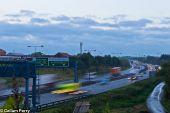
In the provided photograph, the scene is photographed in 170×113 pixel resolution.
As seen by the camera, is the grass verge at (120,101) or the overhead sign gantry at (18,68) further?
the grass verge at (120,101)

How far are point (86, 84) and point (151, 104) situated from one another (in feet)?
148

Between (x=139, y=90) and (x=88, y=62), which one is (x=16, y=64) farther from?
(x=88, y=62)

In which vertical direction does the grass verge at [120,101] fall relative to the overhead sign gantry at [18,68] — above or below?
below

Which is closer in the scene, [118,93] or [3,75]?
[3,75]

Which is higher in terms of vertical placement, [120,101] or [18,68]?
[18,68]

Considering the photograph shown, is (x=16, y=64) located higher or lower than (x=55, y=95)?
higher

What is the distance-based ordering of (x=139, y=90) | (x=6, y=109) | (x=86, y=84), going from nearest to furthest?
(x=6, y=109) → (x=139, y=90) → (x=86, y=84)

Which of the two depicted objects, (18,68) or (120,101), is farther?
(120,101)

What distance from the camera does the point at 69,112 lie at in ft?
191

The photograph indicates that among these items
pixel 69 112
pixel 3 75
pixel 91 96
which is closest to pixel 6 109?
pixel 69 112

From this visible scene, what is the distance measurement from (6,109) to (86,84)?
115m

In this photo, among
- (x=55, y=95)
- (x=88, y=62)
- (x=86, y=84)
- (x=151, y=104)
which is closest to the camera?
(x=151, y=104)

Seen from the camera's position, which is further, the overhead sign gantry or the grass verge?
the grass verge

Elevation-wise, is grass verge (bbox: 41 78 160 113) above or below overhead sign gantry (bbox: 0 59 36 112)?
below
